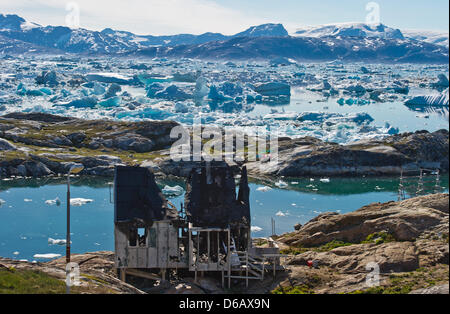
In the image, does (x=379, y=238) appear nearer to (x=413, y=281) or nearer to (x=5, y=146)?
(x=413, y=281)

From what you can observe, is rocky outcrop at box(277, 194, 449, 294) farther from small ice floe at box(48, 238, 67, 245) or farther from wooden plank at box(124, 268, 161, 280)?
small ice floe at box(48, 238, 67, 245)

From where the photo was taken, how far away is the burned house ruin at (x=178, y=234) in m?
21.6

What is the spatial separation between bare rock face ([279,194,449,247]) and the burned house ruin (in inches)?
178

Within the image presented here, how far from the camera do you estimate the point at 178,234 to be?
875 inches

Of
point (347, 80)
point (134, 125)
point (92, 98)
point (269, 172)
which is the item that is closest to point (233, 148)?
point (269, 172)

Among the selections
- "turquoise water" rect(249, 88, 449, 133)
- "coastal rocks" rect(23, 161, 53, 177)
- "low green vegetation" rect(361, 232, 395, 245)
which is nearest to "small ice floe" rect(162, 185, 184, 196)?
"coastal rocks" rect(23, 161, 53, 177)

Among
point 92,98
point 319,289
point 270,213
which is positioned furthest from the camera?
point 92,98

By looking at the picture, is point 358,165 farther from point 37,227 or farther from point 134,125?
point 37,227

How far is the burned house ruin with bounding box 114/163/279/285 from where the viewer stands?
2162cm

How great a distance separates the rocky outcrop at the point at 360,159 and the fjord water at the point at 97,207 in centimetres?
201

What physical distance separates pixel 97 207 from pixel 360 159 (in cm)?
3026

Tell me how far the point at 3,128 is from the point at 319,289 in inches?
2438

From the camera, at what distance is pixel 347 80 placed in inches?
6220
